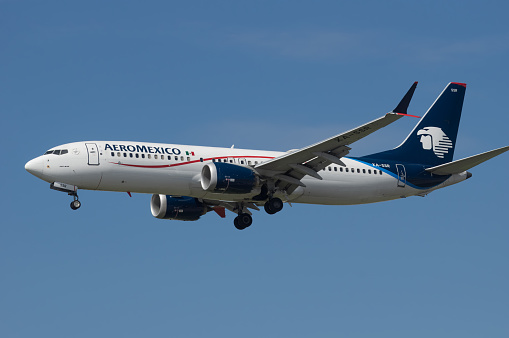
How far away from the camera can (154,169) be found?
4584 cm

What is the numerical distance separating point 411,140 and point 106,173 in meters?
18.6

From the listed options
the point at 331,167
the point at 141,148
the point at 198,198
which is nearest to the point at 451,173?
the point at 331,167

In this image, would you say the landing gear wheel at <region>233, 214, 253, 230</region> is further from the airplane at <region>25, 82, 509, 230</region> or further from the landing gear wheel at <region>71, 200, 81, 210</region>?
the landing gear wheel at <region>71, 200, 81, 210</region>

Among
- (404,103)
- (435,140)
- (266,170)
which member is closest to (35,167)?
(266,170)

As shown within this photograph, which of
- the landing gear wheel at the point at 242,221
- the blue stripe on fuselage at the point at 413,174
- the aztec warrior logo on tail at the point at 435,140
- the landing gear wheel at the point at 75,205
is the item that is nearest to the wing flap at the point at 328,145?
the landing gear wheel at the point at 242,221

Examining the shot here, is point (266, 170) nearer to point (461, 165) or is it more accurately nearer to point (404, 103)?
point (404, 103)

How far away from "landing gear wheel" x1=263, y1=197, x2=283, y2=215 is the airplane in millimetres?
26

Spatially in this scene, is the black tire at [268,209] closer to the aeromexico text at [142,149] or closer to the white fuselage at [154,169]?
the white fuselage at [154,169]

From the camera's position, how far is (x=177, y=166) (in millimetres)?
46438

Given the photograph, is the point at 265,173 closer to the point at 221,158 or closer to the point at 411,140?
the point at 221,158

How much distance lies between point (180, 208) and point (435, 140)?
1554 centimetres

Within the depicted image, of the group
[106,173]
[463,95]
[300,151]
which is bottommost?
[106,173]

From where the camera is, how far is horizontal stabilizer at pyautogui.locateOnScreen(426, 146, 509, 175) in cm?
4728

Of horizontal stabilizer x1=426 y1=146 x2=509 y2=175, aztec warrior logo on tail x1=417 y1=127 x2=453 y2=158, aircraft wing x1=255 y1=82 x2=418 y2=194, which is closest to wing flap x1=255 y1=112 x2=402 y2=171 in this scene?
aircraft wing x1=255 y1=82 x2=418 y2=194
